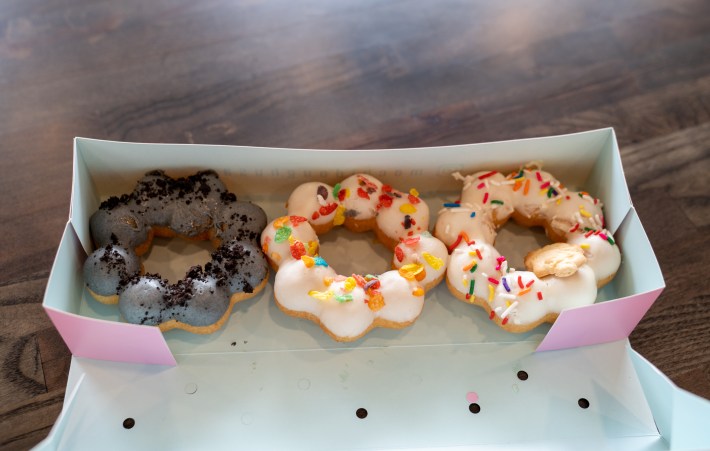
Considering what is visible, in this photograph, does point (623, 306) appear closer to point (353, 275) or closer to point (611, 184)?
point (611, 184)

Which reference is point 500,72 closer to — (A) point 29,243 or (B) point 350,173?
(B) point 350,173

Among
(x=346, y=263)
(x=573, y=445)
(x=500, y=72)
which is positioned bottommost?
(x=573, y=445)

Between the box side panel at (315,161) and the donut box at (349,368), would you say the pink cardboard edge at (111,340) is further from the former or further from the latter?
the box side panel at (315,161)

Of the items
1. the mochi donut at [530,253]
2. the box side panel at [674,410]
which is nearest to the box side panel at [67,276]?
the mochi donut at [530,253]

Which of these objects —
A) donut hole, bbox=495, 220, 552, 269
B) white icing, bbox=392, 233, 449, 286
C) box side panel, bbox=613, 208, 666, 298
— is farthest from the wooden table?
white icing, bbox=392, 233, 449, 286

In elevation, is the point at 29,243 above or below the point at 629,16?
below

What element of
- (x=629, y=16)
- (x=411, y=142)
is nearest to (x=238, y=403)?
(x=411, y=142)
